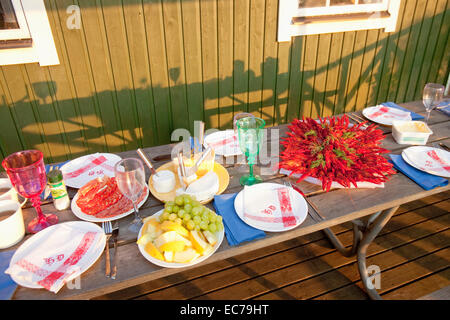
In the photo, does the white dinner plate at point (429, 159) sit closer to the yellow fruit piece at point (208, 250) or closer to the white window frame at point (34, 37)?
the yellow fruit piece at point (208, 250)

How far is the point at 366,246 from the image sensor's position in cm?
192

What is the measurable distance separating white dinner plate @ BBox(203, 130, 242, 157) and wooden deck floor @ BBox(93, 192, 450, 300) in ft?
2.79

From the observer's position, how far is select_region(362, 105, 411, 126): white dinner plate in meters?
1.93

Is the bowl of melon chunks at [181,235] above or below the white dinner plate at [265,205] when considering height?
above

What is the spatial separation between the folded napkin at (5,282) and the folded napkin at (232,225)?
70 cm

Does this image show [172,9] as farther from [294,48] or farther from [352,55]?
[352,55]

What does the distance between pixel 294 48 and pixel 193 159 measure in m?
2.10

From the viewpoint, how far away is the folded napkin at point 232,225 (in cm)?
114

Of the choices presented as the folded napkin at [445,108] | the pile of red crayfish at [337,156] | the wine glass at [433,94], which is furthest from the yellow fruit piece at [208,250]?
the folded napkin at [445,108]

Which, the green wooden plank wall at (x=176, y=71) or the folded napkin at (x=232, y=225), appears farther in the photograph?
the green wooden plank wall at (x=176, y=71)

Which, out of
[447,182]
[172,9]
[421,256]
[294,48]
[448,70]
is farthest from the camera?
[448,70]

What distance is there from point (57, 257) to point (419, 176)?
60.5 inches

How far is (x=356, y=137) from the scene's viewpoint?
1.58 metres
